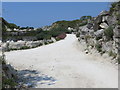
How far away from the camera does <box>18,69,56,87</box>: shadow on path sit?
8.25 meters

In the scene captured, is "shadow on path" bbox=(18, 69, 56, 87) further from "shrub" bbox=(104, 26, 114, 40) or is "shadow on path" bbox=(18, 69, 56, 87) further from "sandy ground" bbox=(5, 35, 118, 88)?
"shrub" bbox=(104, 26, 114, 40)

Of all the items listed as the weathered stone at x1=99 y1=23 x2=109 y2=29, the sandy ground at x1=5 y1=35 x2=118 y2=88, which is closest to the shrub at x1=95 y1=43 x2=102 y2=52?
the weathered stone at x1=99 y1=23 x2=109 y2=29

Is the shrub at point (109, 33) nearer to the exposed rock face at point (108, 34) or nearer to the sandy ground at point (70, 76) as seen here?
the exposed rock face at point (108, 34)

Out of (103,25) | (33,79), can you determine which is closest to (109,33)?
(103,25)

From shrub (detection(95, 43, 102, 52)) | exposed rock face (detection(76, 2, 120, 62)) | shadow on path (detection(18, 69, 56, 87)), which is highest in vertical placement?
exposed rock face (detection(76, 2, 120, 62))

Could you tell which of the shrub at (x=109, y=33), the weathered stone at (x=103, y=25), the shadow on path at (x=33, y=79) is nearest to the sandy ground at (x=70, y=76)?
the shadow on path at (x=33, y=79)

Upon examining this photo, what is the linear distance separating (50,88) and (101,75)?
290 cm

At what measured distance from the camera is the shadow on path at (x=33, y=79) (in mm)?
8250

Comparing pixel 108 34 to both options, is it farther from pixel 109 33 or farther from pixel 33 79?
pixel 33 79

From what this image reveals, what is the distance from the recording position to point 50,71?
1048 cm

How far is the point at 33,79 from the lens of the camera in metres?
8.98

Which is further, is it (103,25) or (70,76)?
(103,25)

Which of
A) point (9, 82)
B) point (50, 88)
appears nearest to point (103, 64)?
point (50, 88)

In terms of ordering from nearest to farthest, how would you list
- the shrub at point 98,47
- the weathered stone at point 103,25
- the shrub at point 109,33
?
the shrub at point 109,33
the shrub at point 98,47
the weathered stone at point 103,25
